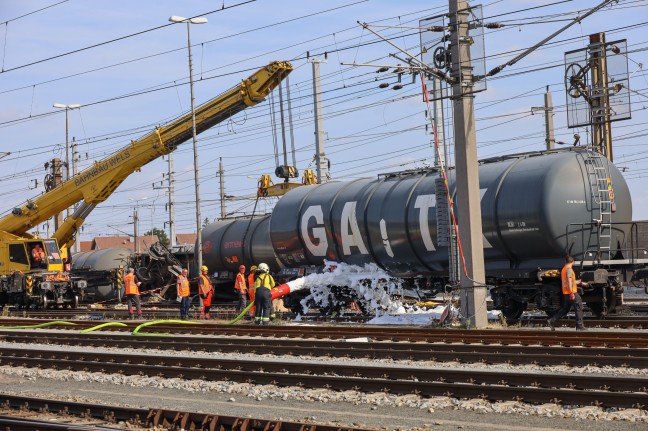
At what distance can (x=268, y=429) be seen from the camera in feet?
30.5

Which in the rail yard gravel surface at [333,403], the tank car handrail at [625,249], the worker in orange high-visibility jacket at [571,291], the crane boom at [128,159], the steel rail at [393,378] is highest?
the crane boom at [128,159]

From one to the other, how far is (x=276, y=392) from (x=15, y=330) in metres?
14.7

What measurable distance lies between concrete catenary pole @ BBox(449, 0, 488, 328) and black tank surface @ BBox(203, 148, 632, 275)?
4.44 feet

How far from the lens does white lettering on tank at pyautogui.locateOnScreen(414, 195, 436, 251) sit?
884 inches

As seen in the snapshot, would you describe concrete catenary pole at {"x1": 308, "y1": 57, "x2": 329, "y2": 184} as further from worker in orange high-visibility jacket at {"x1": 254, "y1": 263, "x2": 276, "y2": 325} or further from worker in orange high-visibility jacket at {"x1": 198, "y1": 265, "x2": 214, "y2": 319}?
worker in orange high-visibility jacket at {"x1": 254, "y1": 263, "x2": 276, "y2": 325}

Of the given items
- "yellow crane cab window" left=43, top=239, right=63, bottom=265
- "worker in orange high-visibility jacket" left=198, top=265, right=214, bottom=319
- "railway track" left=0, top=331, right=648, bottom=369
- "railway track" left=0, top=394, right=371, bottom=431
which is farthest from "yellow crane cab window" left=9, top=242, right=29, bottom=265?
A: "railway track" left=0, top=394, right=371, bottom=431

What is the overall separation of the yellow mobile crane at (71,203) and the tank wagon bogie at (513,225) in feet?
21.8

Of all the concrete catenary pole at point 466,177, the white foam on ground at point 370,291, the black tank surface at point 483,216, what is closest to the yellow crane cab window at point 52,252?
the black tank surface at point 483,216

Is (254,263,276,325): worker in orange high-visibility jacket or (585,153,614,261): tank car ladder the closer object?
(585,153,614,261): tank car ladder

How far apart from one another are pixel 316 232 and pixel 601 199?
852cm

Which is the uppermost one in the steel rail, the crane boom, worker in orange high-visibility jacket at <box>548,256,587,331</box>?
the crane boom

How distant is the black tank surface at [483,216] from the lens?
66.6 feet

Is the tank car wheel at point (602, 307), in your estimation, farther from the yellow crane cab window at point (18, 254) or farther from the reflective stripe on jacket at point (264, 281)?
the yellow crane cab window at point (18, 254)

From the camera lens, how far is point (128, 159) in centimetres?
3231
